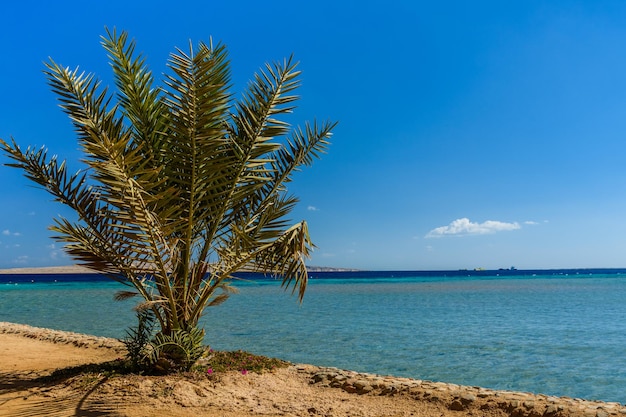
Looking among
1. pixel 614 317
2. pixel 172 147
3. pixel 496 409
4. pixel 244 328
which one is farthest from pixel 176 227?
pixel 614 317

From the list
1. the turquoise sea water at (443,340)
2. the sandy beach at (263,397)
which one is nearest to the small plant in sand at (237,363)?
the sandy beach at (263,397)

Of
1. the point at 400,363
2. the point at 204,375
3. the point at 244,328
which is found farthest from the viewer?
the point at 244,328

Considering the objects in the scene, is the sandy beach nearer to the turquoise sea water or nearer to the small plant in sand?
the small plant in sand

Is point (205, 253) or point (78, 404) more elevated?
point (205, 253)

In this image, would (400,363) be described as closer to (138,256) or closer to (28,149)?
(138,256)

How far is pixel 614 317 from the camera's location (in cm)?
2373

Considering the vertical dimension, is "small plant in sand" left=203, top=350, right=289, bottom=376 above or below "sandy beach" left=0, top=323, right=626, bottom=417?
above

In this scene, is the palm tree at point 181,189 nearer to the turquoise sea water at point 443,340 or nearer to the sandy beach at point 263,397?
the sandy beach at point 263,397

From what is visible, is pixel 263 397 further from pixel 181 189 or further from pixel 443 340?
pixel 443 340

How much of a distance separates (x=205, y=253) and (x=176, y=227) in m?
1.08

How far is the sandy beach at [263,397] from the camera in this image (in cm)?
675

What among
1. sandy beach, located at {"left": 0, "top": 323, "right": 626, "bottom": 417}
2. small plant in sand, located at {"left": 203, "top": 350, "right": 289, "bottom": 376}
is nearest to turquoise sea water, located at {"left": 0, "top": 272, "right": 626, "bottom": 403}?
sandy beach, located at {"left": 0, "top": 323, "right": 626, "bottom": 417}

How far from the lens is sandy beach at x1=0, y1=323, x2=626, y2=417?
22.2ft

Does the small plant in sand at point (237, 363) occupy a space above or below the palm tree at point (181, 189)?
below
